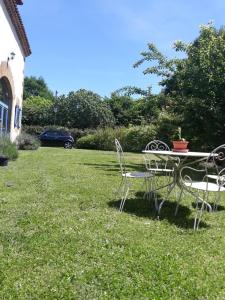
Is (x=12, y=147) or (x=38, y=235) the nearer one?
(x=38, y=235)

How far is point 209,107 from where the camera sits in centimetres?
1175

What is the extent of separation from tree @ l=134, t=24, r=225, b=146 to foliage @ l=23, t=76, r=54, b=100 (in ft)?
216

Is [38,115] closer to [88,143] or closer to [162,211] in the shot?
[88,143]

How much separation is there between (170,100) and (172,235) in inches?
386

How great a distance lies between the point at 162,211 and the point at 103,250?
2215 millimetres

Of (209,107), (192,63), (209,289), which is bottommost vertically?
(209,289)

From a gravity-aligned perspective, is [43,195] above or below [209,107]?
below

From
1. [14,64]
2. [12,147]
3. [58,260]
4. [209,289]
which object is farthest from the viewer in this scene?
[14,64]

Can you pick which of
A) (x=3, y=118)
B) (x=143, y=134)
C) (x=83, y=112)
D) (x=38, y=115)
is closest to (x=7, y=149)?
(x=3, y=118)

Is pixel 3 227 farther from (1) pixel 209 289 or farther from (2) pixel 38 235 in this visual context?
(1) pixel 209 289

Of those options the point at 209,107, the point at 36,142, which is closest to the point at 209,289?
the point at 209,107

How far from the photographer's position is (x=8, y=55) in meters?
14.9

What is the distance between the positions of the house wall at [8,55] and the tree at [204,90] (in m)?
6.03

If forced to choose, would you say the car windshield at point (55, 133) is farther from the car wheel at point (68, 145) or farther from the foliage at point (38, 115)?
the foliage at point (38, 115)
